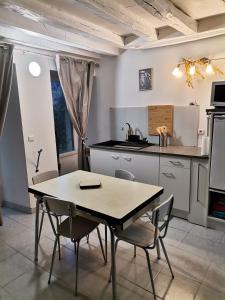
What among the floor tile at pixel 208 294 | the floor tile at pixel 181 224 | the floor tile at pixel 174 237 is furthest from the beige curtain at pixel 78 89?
the floor tile at pixel 208 294

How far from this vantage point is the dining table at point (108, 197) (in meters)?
1.63

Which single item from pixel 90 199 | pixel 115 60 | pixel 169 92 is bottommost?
pixel 90 199

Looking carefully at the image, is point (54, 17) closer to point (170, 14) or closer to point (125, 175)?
point (170, 14)

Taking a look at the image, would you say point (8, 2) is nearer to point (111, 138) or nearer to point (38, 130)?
point (38, 130)

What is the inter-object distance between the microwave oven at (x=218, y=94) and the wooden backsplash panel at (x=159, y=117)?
2.85ft

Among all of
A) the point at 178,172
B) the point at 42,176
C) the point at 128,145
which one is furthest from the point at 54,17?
the point at 178,172

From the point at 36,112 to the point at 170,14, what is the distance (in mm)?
2064

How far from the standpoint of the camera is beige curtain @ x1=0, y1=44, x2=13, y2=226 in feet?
8.80

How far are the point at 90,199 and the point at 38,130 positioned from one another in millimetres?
1765

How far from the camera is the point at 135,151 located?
312cm

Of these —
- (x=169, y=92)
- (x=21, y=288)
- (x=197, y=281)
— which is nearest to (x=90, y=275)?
(x=21, y=288)

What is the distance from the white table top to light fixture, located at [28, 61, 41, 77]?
160cm

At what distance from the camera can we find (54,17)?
2121 millimetres

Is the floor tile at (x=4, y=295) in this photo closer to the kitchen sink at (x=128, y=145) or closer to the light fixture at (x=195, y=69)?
the kitchen sink at (x=128, y=145)
